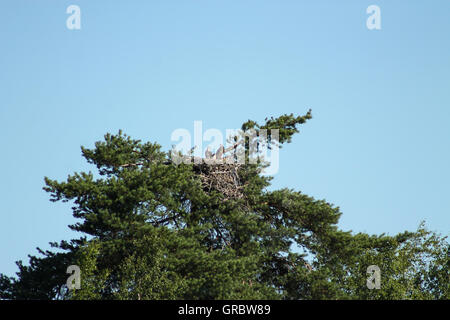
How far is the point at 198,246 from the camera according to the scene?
96.1ft

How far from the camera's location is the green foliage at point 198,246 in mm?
27312

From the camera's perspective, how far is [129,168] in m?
31.5

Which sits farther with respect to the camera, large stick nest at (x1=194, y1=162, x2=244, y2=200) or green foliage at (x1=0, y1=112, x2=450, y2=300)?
large stick nest at (x1=194, y1=162, x2=244, y2=200)

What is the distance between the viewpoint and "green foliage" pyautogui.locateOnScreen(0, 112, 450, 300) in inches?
1075

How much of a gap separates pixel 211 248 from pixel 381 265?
8.39m

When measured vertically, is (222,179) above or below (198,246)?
above

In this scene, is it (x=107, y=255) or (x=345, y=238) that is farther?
(x=345, y=238)

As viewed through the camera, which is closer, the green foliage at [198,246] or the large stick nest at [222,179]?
the green foliage at [198,246]

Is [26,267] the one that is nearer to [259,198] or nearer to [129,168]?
[129,168]

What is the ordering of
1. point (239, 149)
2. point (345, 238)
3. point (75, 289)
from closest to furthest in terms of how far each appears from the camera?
1. point (75, 289)
2. point (345, 238)
3. point (239, 149)
